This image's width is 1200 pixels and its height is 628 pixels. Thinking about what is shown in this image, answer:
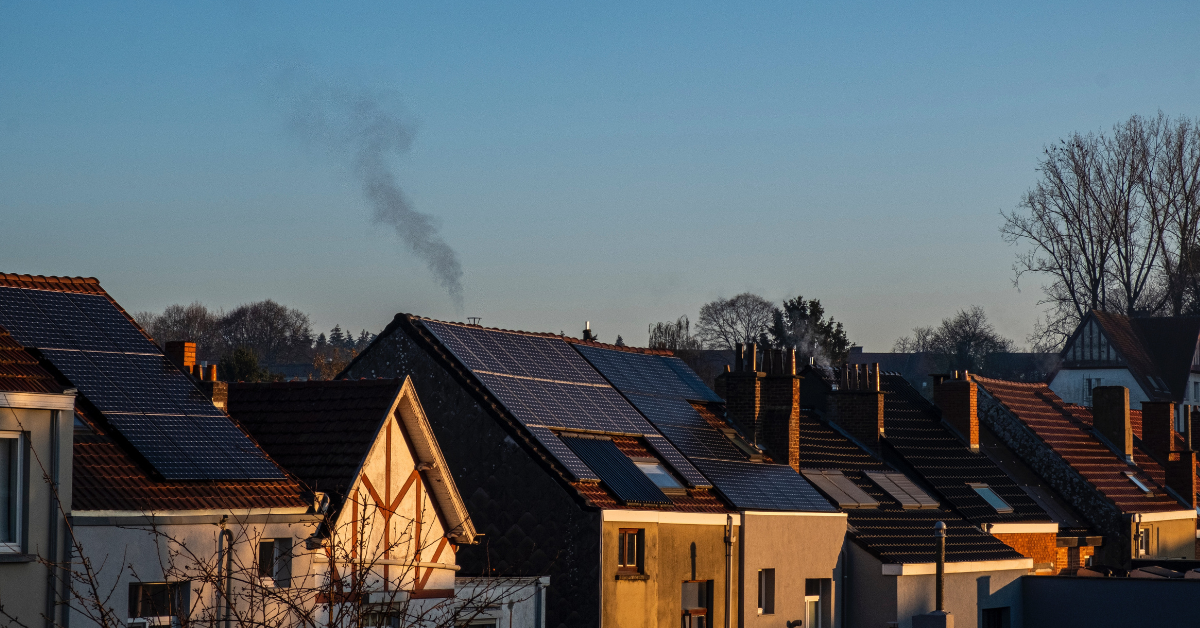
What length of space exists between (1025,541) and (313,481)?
936 inches

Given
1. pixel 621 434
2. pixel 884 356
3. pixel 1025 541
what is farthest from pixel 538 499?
pixel 884 356

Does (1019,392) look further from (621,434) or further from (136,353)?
(136,353)

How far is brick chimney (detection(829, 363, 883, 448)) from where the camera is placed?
124 ft

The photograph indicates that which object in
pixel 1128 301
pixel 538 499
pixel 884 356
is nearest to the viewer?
pixel 538 499

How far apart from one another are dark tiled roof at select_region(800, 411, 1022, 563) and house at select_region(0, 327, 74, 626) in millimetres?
19633

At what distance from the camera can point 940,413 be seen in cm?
4300

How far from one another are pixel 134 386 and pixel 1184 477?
1555 inches

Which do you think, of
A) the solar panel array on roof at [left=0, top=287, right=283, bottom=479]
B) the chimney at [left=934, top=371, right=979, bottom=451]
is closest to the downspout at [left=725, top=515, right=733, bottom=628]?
the solar panel array on roof at [left=0, top=287, right=283, bottom=479]

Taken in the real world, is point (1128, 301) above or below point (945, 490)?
above

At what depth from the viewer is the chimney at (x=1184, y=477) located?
161 feet

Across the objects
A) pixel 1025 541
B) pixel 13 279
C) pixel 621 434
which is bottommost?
pixel 1025 541

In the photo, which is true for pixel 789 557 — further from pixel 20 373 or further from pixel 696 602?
pixel 20 373

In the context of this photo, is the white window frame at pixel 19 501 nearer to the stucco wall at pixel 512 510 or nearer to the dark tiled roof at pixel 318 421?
the dark tiled roof at pixel 318 421

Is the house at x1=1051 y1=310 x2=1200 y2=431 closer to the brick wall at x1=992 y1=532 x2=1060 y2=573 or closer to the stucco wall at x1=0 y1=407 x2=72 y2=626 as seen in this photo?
the brick wall at x1=992 y1=532 x2=1060 y2=573
